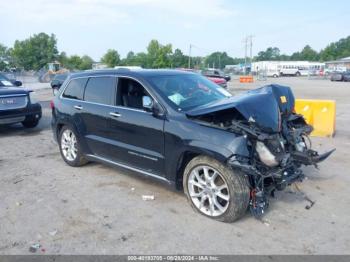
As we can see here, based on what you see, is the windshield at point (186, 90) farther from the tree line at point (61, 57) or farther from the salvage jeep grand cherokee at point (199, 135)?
the tree line at point (61, 57)

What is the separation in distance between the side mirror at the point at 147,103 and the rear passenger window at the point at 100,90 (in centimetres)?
80

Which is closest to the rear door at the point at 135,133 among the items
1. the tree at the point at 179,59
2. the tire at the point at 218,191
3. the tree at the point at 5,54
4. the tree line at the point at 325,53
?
the tire at the point at 218,191

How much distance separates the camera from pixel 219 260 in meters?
3.32

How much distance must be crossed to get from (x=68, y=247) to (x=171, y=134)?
174 cm

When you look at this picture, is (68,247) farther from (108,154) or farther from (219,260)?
(108,154)

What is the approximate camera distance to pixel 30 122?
10031 mm

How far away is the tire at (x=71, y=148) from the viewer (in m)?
5.94

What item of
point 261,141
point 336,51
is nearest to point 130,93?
point 261,141

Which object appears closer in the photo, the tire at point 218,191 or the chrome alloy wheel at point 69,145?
the tire at point 218,191

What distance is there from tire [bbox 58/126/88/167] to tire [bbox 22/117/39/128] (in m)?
3.89

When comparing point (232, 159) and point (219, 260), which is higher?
point (232, 159)

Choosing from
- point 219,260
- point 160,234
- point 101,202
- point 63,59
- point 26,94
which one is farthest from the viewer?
point 63,59

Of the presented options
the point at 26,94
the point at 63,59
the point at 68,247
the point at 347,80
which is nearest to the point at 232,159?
the point at 68,247

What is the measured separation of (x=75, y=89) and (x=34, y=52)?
300 ft
